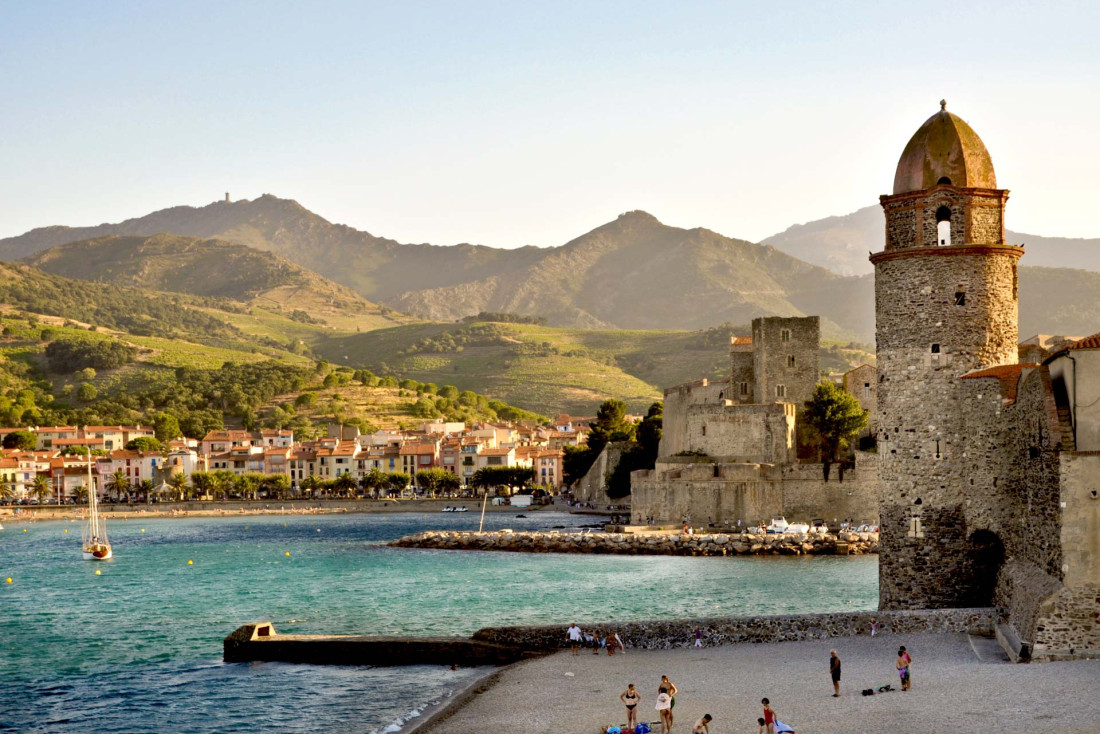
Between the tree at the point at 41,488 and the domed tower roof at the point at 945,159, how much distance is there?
314 feet

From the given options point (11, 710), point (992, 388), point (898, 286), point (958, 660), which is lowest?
point (11, 710)

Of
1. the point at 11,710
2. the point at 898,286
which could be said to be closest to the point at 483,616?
the point at 11,710

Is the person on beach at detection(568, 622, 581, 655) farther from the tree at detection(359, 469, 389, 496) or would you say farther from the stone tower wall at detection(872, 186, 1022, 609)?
the tree at detection(359, 469, 389, 496)

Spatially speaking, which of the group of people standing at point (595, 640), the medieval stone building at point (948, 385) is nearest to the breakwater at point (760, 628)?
the group of people standing at point (595, 640)

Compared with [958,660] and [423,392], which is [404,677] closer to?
[958,660]

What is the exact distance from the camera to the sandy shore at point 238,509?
98000 millimetres

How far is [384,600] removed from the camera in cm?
3891

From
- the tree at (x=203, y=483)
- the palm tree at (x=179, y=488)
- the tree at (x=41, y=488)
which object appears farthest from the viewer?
the tree at (x=203, y=483)

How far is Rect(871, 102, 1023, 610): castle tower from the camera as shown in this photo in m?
23.0

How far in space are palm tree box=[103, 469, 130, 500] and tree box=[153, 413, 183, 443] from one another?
15.4 metres

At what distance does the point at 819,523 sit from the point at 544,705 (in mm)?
37703

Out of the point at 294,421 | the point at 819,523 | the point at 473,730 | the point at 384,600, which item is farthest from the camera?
the point at 294,421

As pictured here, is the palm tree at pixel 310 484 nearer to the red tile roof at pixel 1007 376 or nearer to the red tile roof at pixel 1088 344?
the red tile roof at pixel 1007 376

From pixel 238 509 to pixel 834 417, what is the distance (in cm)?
5883
